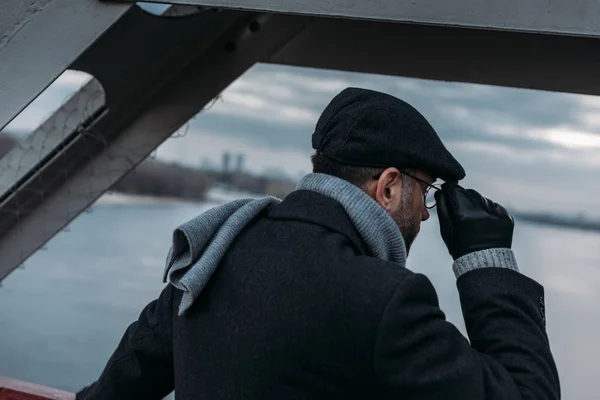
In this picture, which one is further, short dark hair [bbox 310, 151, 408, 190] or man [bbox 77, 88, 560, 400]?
short dark hair [bbox 310, 151, 408, 190]

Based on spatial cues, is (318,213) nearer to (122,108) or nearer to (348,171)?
(348,171)

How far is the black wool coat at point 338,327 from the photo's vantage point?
1.32 m

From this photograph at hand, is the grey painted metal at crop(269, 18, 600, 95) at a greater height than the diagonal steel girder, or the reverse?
the grey painted metal at crop(269, 18, 600, 95)

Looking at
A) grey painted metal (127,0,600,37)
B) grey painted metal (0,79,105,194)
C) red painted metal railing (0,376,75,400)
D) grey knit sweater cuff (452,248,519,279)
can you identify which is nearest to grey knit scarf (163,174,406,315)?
grey knit sweater cuff (452,248,519,279)

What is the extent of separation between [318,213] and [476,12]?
471mm

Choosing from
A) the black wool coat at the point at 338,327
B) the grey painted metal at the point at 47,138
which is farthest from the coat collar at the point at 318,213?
the grey painted metal at the point at 47,138

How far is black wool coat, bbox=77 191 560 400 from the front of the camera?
4.32ft

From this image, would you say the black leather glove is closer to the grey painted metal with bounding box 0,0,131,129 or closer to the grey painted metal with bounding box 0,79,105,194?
the grey painted metal with bounding box 0,0,131,129

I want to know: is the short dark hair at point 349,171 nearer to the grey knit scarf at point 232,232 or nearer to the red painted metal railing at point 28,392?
the grey knit scarf at point 232,232

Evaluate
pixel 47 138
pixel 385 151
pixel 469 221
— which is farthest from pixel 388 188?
pixel 47 138

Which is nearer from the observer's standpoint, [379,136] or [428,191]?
[379,136]

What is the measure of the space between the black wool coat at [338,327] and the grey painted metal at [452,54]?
2.85 ft

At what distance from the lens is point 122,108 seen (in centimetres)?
265

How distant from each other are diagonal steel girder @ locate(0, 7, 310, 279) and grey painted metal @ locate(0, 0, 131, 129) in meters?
0.52
